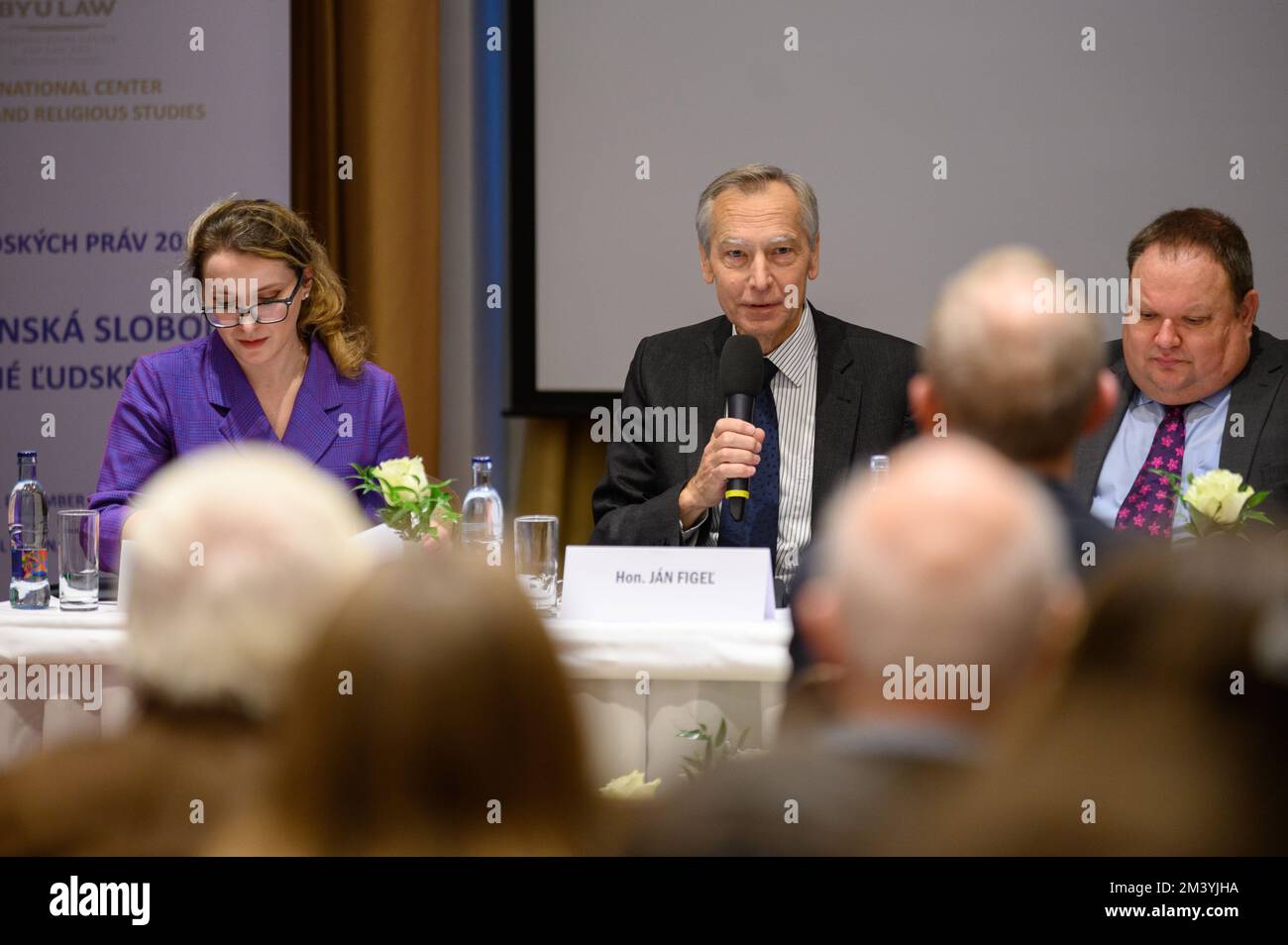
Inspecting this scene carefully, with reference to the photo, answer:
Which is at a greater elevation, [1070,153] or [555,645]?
[1070,153]

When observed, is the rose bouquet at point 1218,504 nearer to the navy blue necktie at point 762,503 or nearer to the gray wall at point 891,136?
the navy blue necktie at point 762,503

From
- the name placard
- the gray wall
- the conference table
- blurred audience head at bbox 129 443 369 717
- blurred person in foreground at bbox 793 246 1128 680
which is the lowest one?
the conference table

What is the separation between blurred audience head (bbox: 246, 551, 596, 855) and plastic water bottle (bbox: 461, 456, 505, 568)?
4.89ft

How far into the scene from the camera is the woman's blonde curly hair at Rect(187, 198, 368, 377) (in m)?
2.67

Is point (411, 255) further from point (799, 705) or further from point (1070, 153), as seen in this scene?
point (799, 705)

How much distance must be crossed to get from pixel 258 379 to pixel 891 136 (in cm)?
195

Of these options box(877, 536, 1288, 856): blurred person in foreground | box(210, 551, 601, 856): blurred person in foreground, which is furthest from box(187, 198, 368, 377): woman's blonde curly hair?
box(877, 536, 1288, 856): blurred person in foreground

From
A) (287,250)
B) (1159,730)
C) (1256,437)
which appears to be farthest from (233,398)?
(1159,730)

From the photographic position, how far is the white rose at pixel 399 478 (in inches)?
87.5

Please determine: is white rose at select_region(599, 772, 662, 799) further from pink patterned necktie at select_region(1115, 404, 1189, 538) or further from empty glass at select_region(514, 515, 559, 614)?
pink patterned necktie at select_region(1115, 404, 1189, 538)

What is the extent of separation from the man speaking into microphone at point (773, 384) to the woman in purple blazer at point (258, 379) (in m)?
0.54

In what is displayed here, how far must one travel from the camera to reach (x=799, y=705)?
0.85m

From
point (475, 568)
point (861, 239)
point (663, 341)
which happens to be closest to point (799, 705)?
point (475, 568)

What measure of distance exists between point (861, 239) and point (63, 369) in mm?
2281
